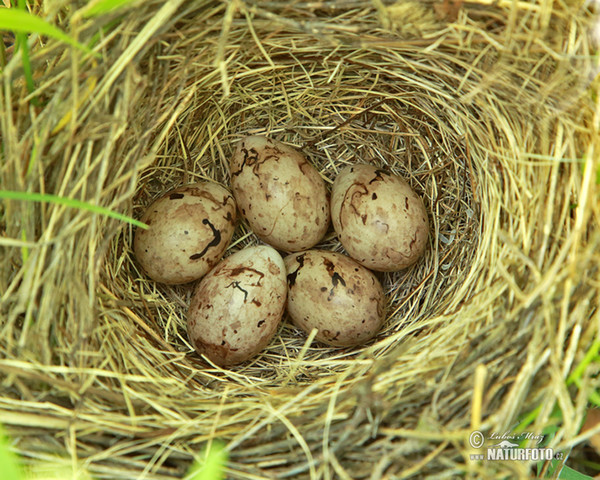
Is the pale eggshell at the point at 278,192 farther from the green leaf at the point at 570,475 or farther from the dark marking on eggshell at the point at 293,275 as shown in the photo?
the green leaf at the point at 570,475

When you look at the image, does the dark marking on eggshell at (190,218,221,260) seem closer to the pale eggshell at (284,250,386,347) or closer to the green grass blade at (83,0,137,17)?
the pale eggshell at (284,250,386,347)

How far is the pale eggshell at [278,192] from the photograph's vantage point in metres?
1.49

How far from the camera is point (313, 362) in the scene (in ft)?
4.57

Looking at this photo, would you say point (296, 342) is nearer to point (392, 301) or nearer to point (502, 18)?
point (392, 301)

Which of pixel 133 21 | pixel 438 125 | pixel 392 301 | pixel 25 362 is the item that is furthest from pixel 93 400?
pixel 438 125

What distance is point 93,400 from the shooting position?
1066 mm

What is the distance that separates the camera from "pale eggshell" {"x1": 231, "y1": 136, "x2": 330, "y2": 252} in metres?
1.49

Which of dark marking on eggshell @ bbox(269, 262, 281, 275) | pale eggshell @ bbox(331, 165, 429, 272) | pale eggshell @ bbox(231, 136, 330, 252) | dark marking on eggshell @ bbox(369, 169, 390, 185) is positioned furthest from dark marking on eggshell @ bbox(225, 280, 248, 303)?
dark marking on eggshell @ bbox(369, 169, 390, 185)

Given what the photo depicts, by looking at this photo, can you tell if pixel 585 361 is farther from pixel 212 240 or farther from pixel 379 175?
pixel 212 240

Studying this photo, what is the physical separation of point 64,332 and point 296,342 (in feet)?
2.46

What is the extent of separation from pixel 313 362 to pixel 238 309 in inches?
10.9

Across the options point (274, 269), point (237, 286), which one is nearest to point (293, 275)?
point (274, 269)

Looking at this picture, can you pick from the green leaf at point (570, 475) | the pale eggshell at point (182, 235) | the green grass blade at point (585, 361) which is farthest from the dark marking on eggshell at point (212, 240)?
the green leaf at point (570, 475)

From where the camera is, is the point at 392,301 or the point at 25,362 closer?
the point at 25,362
